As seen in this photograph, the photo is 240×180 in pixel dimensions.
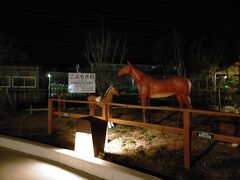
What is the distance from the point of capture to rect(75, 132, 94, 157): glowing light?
23.9ft

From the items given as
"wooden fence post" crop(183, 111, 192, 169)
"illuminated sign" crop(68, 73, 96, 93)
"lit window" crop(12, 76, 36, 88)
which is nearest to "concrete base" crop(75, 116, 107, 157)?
"wooden fence post" crop(183, 111, 192, 169)

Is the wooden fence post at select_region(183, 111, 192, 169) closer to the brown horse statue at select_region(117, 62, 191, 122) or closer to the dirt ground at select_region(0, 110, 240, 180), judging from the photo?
the dirt ground at select_region(0, 110, 240, 180)

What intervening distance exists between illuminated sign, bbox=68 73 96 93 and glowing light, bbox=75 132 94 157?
11.0 ft

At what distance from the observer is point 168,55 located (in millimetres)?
23297

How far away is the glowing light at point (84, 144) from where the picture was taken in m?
7.28

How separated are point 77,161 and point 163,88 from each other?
3954 mm

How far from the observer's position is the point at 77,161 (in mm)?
6965

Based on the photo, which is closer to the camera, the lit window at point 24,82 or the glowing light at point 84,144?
the glowing light at point 84,144

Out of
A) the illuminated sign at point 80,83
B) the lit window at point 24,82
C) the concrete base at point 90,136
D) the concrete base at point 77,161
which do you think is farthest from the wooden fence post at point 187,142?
the lit window at point 24,82

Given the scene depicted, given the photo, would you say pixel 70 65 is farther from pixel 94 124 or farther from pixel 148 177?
pixel 148 177

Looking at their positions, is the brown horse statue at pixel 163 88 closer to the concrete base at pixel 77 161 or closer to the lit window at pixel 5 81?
the concrete base at pixel 77 161

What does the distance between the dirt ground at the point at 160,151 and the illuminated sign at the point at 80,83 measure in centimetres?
127

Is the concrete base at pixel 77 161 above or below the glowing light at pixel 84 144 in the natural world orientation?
below

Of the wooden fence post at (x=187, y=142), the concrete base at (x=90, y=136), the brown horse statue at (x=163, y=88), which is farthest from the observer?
the brown horse statue at (x=163, y=88)
